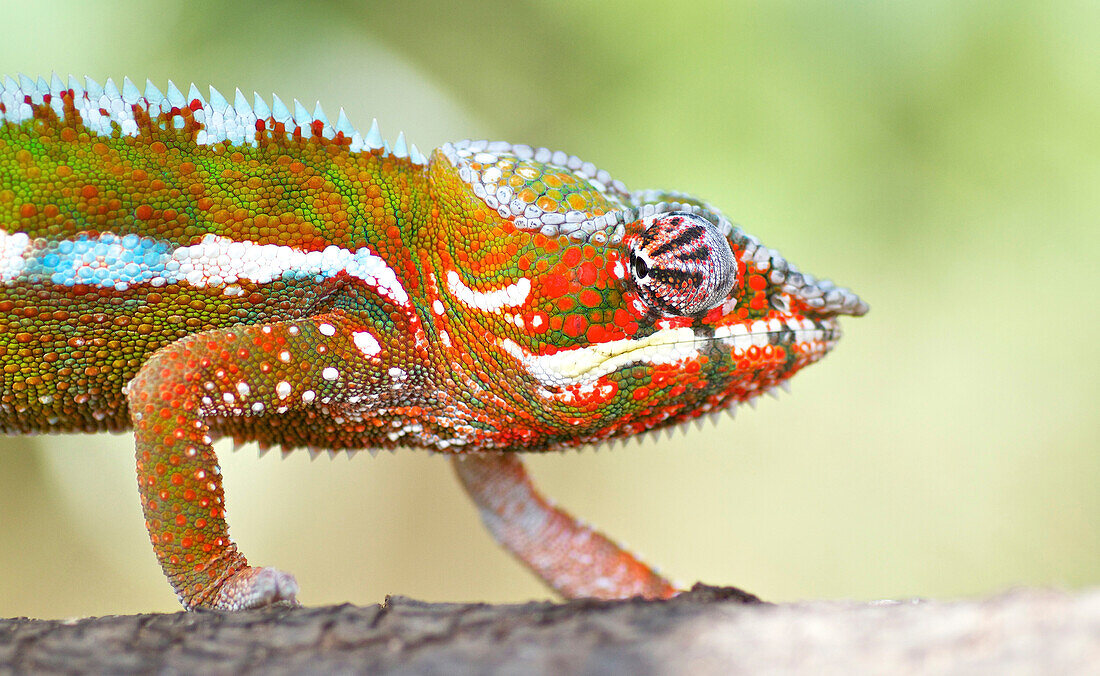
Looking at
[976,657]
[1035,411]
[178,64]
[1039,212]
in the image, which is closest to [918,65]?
[1039,212]

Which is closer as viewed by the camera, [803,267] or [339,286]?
[339,286]

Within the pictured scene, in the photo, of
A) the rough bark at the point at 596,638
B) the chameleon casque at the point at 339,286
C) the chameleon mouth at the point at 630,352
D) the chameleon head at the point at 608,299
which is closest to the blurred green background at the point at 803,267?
the chameleon casque at the point at 339,286

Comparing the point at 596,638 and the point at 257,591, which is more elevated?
the point at 257,591

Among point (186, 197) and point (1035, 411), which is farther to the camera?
point (1035, 411)

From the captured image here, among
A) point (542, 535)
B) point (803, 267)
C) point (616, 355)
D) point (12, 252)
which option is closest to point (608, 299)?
point (616, 355)

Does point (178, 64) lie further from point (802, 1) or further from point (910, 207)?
point (910, 207)

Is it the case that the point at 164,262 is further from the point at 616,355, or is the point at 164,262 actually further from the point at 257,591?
the point at 616,355

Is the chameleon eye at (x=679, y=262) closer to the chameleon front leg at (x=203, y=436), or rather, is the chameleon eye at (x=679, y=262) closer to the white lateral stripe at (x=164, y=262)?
the white lateral stripe at (x=164, y=262)

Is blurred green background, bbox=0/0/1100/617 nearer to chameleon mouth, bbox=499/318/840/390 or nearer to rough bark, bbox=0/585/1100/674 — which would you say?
chameleon mouth, bbox=499/318/840/390
